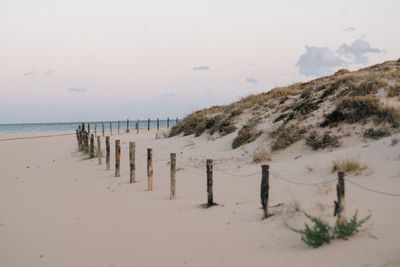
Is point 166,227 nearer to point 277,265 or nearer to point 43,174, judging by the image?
point 277,265

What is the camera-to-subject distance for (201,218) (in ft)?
26.2

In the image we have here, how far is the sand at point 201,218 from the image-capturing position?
18.2 ft

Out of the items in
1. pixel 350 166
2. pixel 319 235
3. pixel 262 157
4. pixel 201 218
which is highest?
pixel 350 166

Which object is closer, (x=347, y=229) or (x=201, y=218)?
(x=347, y=229)

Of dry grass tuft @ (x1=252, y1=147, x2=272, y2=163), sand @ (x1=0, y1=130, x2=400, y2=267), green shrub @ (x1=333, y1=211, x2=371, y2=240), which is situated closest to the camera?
green shrub @ (x1=333, y1=211, x2=371, y2=240)

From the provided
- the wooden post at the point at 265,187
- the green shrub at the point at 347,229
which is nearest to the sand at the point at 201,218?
the green shrub at the point at 347,229

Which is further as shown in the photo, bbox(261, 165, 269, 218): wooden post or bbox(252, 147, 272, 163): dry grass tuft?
bbox(252, 147, 272, 163): dry grass tuft

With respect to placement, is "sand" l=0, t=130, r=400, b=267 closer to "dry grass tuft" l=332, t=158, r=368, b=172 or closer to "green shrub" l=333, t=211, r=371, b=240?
"green shrub" l=333, t=211, r=371, b=240

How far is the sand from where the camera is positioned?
556 centimetres

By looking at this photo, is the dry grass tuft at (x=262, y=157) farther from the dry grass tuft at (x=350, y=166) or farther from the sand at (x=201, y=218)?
the dry grass tuft at (x=350, y=166)

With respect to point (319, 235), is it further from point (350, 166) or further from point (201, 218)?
point (350, 166)

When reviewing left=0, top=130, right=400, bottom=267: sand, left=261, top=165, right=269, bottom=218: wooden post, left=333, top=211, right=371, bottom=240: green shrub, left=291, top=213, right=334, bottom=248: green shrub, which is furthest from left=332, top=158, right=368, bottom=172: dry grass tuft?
left=291, top=213, right=334, bottom=248: green shrub

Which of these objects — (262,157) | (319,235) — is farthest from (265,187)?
(262,157)

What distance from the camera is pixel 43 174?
16.1 m
